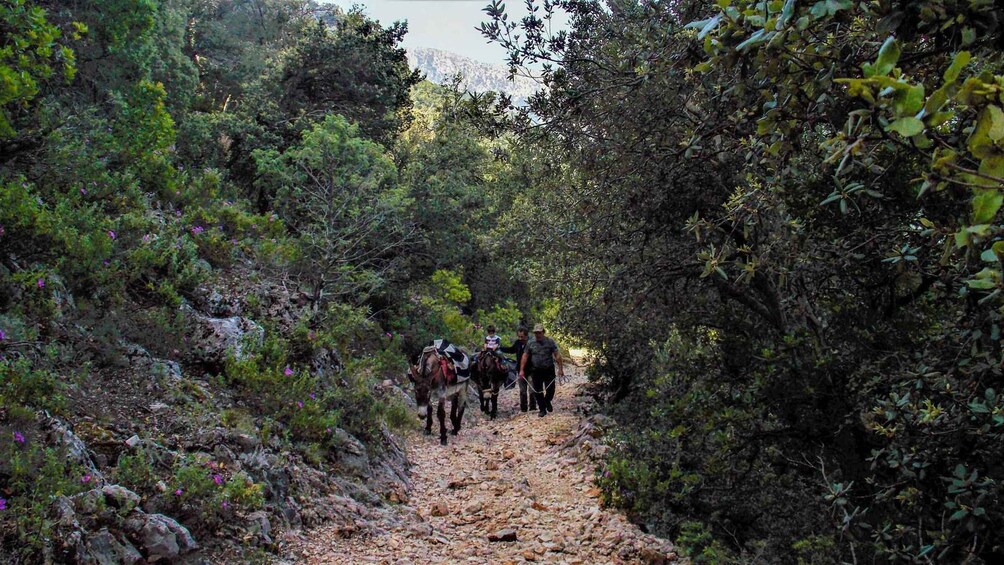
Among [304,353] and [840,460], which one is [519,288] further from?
[840,460]

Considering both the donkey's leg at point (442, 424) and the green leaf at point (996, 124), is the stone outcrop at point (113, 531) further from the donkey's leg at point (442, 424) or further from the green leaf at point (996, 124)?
the donkey's leg at point (442, 424)

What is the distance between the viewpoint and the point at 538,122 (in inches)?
227

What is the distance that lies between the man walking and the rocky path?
2147 mm

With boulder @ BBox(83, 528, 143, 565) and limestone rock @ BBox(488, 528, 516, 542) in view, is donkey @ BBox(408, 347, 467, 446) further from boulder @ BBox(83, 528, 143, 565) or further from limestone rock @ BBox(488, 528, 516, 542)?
boulder @ BBox(83, 528, 143, 565)

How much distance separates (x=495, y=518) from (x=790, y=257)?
14.8 ft

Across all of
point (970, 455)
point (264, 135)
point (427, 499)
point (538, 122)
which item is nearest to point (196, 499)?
point (427, 499)

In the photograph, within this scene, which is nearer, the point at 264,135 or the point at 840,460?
the point at 840,460

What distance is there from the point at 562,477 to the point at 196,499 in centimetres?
519

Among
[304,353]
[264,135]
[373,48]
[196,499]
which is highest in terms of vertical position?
[373,48]

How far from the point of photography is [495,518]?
23.7 ft

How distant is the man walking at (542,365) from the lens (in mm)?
13141

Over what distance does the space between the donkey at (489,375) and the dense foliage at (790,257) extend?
18.5 ft

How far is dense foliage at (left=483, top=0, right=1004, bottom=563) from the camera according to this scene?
6.64 ft

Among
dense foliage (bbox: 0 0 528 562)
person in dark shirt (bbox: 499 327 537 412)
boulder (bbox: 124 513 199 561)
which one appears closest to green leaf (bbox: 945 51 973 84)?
dense foliage (bbox: 0 0 528 562)
